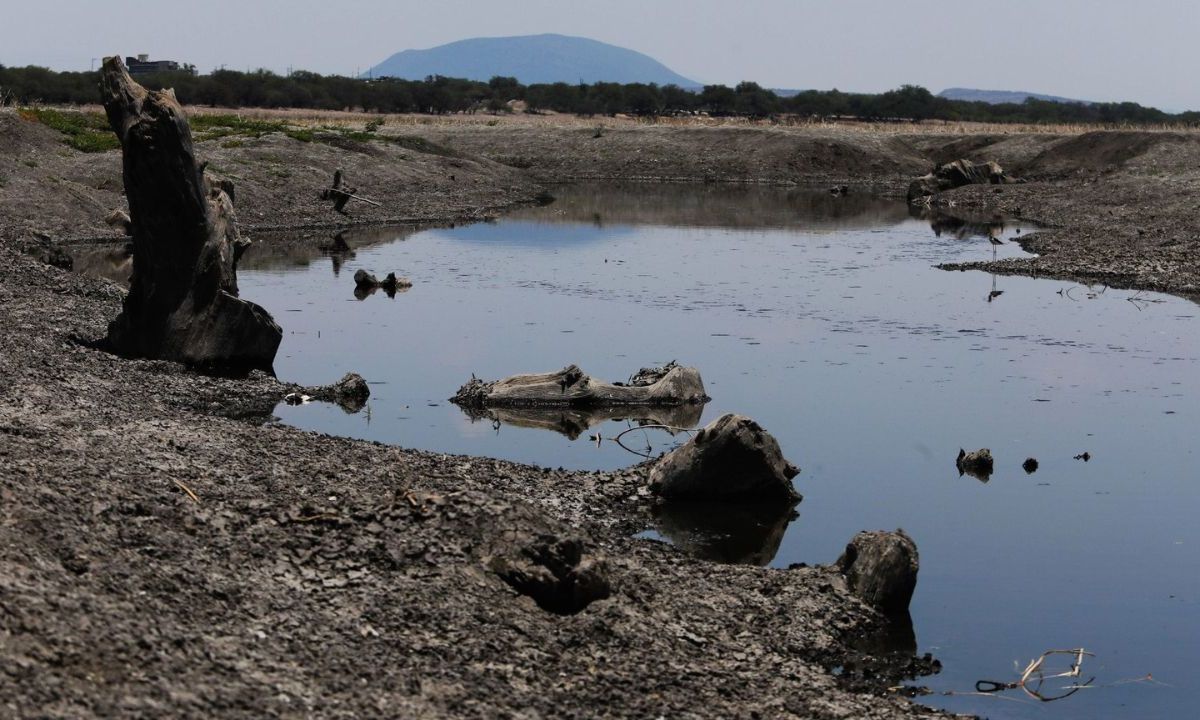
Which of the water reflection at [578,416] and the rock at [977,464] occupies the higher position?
the rock at [977,464]

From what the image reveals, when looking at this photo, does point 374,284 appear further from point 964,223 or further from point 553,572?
point 964,223

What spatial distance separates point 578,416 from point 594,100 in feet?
376

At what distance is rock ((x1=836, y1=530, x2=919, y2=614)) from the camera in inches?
557

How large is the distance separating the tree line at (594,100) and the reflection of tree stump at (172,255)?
9752 centimetres

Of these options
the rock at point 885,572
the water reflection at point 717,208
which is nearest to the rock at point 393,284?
the water reflection at point 717,208

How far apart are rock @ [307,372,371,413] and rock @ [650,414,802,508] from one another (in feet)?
21.9

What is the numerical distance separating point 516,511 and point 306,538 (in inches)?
79.5

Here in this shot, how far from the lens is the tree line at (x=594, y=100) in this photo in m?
122

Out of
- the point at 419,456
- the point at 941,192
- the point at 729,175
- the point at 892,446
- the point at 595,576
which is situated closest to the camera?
the point at 595,576

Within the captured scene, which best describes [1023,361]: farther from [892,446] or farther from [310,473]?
[310,473]

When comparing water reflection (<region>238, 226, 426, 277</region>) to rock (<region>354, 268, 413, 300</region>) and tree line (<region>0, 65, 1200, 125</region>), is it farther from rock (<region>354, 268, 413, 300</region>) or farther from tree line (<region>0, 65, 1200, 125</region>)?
tree line (<region>0, 65, 1200, 125</region>)

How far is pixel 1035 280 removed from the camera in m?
39.0

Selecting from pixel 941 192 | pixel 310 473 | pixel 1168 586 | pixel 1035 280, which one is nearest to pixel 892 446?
pixel 1168 586

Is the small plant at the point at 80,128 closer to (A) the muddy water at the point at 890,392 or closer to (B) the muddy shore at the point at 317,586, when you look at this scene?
(A) the muddy water at the point at 890,392
